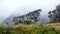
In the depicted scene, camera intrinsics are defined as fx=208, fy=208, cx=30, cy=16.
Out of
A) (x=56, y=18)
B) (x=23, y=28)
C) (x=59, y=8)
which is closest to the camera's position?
(x=23, y=28)

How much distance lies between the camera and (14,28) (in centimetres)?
1517

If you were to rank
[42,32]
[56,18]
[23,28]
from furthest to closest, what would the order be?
1. [56,18]
2. [23,28]
3. [42,32]

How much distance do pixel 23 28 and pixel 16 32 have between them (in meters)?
0.81

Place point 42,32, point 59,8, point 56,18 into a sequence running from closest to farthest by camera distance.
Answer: point 42,32 < point 56,18 < point 59,8

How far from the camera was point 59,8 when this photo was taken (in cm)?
2952

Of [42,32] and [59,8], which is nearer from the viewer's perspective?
[42,32]

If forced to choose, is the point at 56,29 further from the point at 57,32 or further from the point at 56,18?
the point at 56,18

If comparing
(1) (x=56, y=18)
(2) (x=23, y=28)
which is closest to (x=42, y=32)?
(2) (x=23, y=28)

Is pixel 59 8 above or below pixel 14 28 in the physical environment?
above

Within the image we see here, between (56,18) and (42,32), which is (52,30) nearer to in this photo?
(42,32)

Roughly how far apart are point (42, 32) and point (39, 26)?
0.81 m

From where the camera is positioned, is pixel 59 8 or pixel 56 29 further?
pixel 59 8

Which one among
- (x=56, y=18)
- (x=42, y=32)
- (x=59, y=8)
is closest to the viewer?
(x=42, y=32)

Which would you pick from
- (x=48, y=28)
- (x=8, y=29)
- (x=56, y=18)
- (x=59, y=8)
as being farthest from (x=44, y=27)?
(x=59, y=8)
